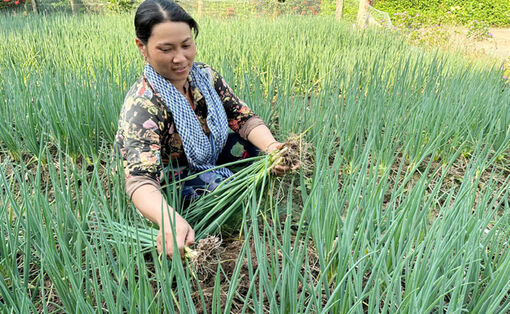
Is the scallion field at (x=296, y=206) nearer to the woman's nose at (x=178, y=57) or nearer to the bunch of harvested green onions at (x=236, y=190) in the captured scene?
the bunch of harvested green onions at (x=236, y=190)

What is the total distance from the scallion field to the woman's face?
0.35 m

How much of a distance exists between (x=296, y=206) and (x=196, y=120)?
50 centimetres

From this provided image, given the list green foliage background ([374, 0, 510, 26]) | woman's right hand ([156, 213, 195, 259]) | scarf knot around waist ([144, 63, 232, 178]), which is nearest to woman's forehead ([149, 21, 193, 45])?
scarf knot around waist ([144, 63, 232, 178])

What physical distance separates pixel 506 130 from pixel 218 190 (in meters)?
1.43

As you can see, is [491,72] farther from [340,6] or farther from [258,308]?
[340,6]

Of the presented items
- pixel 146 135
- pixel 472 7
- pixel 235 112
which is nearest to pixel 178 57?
pixel 146 135

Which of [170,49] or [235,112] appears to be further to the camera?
[235,112]

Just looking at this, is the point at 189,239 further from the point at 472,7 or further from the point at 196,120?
the point at 472,7

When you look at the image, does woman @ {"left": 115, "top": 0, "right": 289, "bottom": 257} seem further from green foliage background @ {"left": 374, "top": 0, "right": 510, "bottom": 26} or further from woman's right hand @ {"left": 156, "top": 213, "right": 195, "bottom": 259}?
green foliage background @ {"left": 374, "top": 0, "right": 510, "bottom": 26}

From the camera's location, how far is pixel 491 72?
248 cm

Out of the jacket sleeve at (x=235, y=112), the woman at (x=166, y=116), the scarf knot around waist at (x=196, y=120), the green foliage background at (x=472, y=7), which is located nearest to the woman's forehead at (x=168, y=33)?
the woman at (x=166, y=116)

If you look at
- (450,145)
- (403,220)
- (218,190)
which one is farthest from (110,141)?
(450,145)

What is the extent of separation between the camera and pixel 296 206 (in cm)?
146

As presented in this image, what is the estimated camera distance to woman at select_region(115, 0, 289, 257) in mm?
1142
